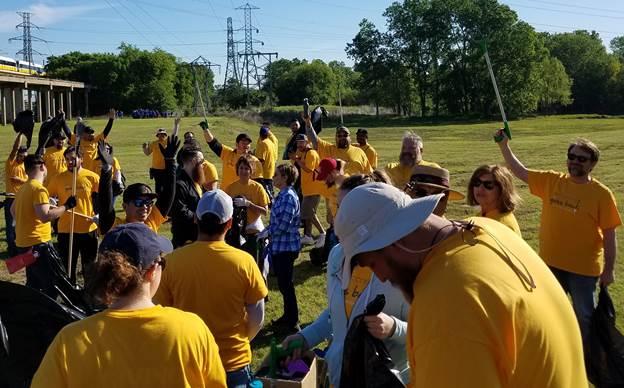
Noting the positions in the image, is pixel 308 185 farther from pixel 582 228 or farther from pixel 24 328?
pixel 24 328

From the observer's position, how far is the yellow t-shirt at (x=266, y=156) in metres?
12.0

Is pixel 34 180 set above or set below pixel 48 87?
→ below

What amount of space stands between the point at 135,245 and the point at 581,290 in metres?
4.47

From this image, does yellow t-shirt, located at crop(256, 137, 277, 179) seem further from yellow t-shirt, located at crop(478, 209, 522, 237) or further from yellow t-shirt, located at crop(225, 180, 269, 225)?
yellow t-shirt, located at crop(478, 209, 522, 237)

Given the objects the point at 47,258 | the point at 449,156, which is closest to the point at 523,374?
the point at 47,258

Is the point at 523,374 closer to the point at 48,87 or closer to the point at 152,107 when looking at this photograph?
the point at 48,87

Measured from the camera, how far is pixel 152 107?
94125 mm

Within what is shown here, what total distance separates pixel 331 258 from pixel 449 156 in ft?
84.1

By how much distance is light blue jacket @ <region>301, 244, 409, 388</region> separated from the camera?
309 cm

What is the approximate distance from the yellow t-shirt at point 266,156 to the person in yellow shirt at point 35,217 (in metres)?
5.24

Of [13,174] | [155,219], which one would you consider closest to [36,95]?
[13,174]

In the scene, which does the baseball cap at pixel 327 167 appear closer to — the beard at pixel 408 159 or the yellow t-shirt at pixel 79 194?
the beard at pixel 408 159

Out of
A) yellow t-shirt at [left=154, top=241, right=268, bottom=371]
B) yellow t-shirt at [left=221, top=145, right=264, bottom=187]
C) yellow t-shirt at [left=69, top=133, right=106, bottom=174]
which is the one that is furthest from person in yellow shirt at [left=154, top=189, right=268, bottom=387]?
yellow t-shirt at [left=69, top=133, right=106, bottom=174]

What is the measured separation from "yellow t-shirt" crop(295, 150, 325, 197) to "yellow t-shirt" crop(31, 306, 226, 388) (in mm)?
7931
